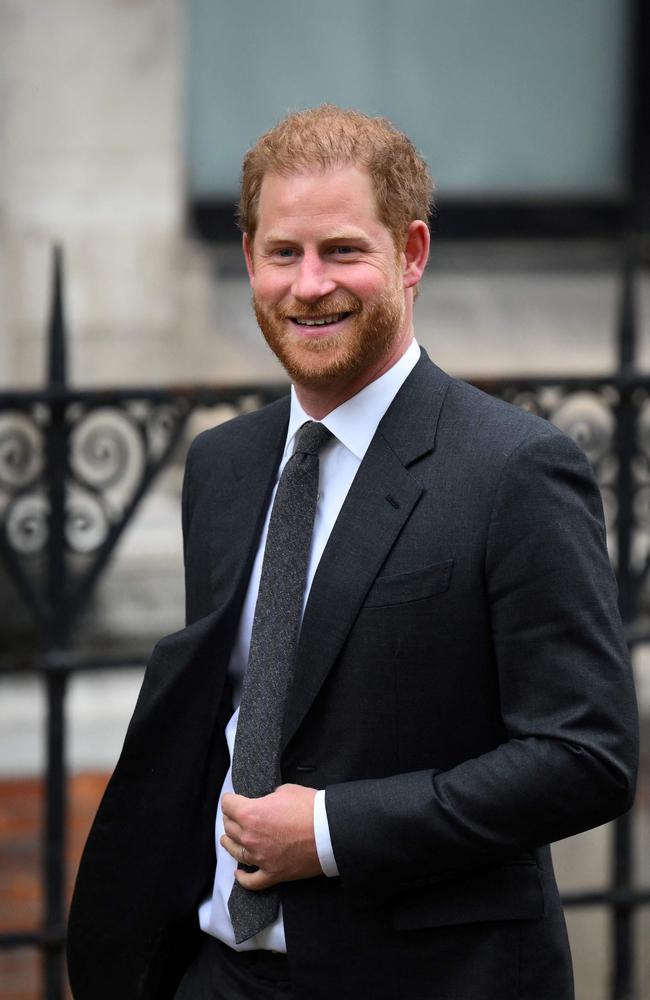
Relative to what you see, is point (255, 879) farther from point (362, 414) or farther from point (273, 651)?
point (362, 414)

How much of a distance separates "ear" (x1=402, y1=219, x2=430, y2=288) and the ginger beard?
6 cm

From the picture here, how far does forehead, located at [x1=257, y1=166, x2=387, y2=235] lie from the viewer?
225cm

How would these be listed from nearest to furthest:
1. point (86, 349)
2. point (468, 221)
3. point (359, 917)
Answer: point (359, 917)
point (86, 349)
point (468, 221)

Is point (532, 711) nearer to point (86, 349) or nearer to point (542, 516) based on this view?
point (542, 516)

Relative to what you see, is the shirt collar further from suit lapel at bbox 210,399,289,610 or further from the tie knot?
suit lapel at bbox 210,399,289,610

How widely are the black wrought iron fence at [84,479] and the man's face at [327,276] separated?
1858 millimetres

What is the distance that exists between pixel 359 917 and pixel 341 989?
0.11 metres

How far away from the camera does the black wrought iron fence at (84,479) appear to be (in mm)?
4215

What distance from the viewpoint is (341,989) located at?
7.66 feet

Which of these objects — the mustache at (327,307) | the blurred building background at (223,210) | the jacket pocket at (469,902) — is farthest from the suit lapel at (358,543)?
the blurred building background at (223,210)

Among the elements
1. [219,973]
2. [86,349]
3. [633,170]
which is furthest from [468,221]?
[219,973]

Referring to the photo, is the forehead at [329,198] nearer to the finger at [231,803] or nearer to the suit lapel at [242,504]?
the suit lapel at [242,504]

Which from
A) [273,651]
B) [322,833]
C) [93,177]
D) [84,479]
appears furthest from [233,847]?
[93,177]

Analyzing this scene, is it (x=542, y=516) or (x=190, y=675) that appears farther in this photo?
(x=190, y=675)
